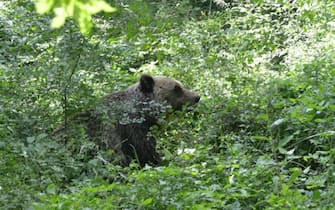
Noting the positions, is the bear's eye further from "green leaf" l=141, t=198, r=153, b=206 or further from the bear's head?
"green leaf" l=141, t=198, r=153, b=206

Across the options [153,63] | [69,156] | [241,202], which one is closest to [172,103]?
[153,63]

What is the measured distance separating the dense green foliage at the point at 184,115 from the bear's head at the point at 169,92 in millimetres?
250

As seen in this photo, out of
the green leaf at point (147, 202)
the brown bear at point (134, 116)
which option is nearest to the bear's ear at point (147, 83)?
the brown bear at point (134, 116)

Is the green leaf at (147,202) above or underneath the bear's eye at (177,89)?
underneath

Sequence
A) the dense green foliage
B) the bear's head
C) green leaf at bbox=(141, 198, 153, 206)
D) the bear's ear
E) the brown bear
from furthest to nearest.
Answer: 1. the bear's head
2. the bear's ear
3. the brown bear
4. the dense green foliage
5. green leaf at bbox=(141, 198, 153, 206)

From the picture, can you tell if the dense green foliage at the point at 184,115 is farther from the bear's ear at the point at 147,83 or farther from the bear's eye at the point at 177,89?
the bear's ear at the point at 147,83

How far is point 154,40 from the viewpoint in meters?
11.8

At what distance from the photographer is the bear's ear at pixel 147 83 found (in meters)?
9.12

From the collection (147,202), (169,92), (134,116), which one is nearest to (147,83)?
(169,92)

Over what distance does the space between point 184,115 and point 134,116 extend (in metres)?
0.65

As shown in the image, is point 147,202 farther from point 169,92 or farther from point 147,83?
point 169,92

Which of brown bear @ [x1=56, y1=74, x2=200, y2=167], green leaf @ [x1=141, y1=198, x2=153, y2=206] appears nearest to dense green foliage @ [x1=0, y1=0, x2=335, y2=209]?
green leaf @ [x1=141, y1=198, x2=153, y2=206]

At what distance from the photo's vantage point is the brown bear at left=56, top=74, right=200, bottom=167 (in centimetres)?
816

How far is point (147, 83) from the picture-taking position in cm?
923
